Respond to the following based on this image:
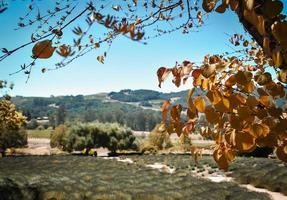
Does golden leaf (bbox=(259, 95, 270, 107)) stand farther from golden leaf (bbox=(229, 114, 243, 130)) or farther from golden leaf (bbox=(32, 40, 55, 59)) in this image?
golden leaf (bbox=(32, 40, 55, 59))

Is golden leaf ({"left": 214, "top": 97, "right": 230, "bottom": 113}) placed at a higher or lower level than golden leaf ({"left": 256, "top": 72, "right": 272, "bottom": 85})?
lower

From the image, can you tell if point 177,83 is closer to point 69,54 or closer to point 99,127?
point 69,54

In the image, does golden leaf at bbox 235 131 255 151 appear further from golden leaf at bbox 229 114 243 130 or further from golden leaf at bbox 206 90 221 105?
golden leaf at bbox 206 90 221 105

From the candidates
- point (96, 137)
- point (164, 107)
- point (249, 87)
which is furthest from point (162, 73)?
point (96, 137)

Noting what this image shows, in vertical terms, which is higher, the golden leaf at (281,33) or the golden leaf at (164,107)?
the golden leaf at (281,33)

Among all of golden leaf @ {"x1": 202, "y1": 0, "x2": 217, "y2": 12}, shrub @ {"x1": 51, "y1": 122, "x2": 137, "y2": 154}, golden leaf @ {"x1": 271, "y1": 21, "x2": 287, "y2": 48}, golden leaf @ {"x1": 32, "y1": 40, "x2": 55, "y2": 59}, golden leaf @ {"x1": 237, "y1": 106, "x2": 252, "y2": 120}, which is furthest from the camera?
shrub @ {"x1": 51, "y1": 122, "x2": 137, "y2": 154}

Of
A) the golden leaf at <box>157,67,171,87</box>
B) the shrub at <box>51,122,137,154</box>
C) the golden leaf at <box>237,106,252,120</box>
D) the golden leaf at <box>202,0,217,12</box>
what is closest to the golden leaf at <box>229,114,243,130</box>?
the golden leaf at <box>237,106,252,120</box>

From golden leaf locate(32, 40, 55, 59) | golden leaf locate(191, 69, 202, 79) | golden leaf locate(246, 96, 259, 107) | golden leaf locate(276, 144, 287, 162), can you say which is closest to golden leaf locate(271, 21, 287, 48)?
golden leaf locate(246, 96, 259, 107)

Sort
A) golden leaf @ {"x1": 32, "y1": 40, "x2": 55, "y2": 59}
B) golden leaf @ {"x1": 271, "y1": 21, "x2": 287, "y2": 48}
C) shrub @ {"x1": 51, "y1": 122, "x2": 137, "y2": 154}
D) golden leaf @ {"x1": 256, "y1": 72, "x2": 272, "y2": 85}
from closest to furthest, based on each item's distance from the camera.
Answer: golden leaf @ {"x1": 271, "y1": 21, "x2": 287, "y2": 48} → golden leaf @ {"x1": 256, "y1": 72, "x2": 272, "y2": 85} → golden leaf @ {"x1": 32, "y1": 40, "x2": 55, "y2": 59} → shrub @ {"x1": 51, "y1": 122, "x2": 137, "y2": 154}

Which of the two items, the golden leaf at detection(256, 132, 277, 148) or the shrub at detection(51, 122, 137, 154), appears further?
the shrub at detection(51, 122, 137, 154)

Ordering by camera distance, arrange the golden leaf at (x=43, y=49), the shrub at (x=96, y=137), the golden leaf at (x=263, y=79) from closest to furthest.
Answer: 1. the golden leaf at (x=263, y=79)
2. the golden leaf at (x=43, y=49)
3. the shrub at (x=96, y=137)

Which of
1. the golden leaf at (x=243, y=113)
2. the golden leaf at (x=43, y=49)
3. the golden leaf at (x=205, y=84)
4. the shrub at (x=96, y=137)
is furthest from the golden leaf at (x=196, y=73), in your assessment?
the shrub at (x=96, y=137)

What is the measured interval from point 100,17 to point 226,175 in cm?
3132

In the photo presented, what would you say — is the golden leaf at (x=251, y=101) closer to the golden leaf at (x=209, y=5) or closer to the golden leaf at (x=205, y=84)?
the golden leaf at (x=205, y=84)
